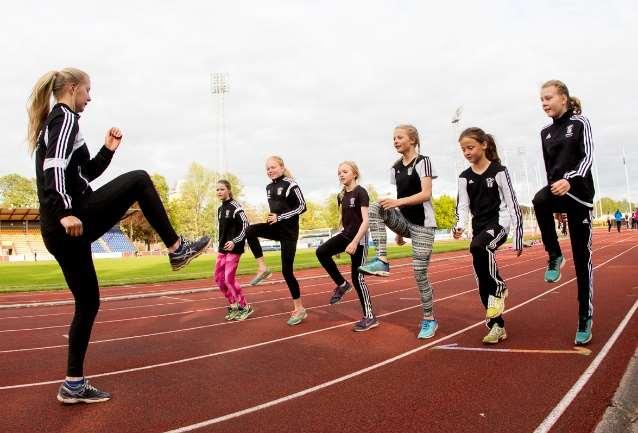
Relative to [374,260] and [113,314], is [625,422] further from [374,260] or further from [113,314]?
[113,314]

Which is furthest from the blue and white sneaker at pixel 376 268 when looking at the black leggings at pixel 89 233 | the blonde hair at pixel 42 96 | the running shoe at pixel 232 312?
the running shoe at pixel 232 312

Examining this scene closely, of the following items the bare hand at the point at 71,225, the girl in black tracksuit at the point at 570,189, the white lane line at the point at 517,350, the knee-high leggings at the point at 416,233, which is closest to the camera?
the bare hand at the point at 71,225

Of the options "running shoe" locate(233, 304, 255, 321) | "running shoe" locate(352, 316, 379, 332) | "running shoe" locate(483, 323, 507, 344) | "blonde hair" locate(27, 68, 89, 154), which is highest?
"blonde hair" locate(27, 68, 89, 154)

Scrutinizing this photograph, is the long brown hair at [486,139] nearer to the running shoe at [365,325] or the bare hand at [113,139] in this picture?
the running shoe at [365,325]

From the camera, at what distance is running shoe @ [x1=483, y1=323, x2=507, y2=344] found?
4746 millimetres

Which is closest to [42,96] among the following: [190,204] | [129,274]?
[129,274]

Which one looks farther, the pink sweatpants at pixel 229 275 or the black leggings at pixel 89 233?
the pink sweatpants at pixel 229 275

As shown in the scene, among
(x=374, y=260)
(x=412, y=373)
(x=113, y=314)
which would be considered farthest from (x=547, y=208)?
(x=113, y=314)

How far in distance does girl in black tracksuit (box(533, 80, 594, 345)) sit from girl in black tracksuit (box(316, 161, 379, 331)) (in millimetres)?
2054

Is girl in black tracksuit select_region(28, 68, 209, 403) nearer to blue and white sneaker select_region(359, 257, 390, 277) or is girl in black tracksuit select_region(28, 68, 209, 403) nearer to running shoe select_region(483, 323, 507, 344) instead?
blue and white sneaker select_region(359, 257, 390, 277)

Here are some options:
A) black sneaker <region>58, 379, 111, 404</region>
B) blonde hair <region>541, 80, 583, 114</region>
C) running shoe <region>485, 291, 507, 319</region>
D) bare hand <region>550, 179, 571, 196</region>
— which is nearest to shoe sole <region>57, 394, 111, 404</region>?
black sneaker <region>58, 379, 111, 404</region>

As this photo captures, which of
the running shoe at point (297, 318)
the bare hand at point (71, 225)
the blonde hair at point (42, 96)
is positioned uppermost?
the blonde hair at point (42, 96)

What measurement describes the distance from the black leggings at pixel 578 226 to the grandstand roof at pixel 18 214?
67459 mm

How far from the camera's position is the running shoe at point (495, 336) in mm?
4746
